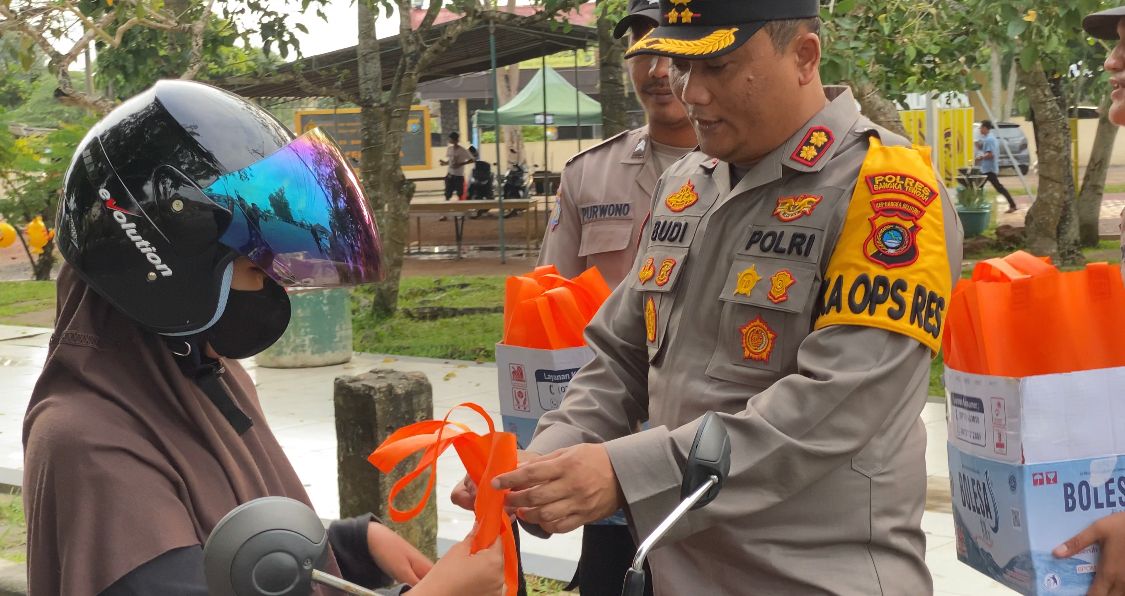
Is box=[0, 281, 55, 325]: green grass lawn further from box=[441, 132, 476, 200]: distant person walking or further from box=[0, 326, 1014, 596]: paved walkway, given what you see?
box=[441, 132, 476, 200]: distant person walking

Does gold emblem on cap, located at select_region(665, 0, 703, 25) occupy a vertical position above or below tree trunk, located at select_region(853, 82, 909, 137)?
above

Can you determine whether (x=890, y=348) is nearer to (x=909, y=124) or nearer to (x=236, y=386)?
(x=236, y=386)

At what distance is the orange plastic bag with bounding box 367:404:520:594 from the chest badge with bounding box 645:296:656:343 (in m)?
0.55

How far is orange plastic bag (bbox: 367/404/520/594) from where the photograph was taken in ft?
6.75

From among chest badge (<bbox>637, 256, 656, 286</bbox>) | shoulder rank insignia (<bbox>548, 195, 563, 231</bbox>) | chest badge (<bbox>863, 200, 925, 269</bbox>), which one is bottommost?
shoulder rank insignia (<bbox>548, 195, 563, 231</bbox>)

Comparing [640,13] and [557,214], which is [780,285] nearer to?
[640,13]

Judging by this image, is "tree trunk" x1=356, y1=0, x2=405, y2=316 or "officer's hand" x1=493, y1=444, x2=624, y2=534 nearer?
"officer's hand" x1=493, y1=444, x2=624, y2=534

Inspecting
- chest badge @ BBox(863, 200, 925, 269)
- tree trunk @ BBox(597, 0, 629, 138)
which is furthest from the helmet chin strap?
tree trunk @ BBox(597, 0, 629, 138)

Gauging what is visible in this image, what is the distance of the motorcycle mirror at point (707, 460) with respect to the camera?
1913 millimetres

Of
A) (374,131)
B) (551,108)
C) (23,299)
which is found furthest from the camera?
(551,108)

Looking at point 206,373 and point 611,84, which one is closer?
point 206,373

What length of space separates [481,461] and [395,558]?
20.1 inches

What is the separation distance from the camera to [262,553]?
1.66 m

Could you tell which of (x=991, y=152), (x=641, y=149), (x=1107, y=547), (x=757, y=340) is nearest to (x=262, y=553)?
(x=757, y=340)
